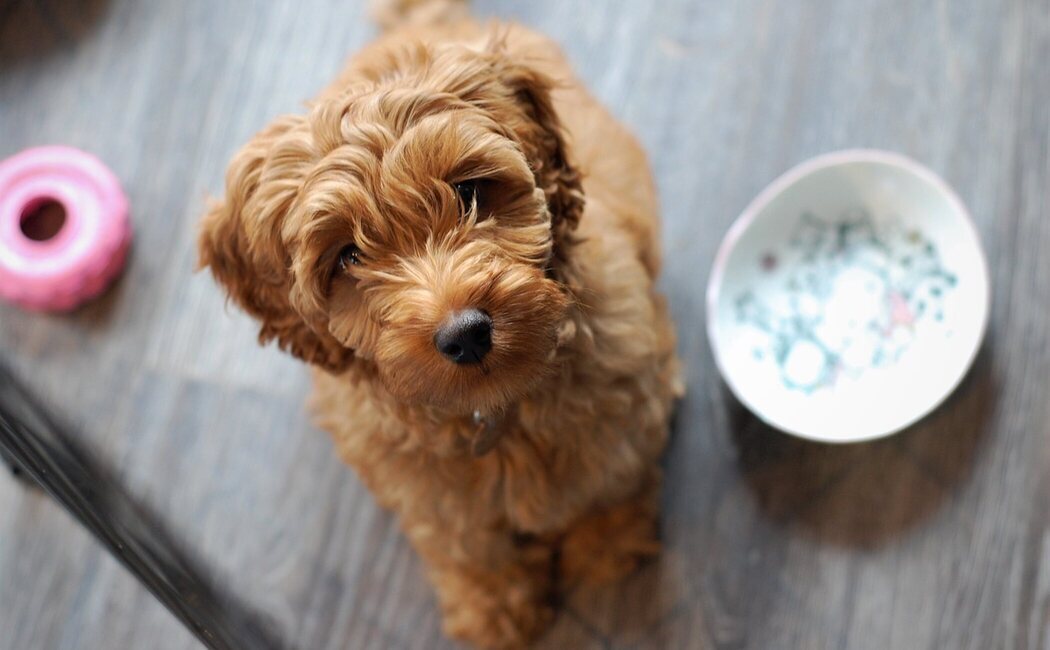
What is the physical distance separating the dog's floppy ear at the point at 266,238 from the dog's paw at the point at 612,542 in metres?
0.84

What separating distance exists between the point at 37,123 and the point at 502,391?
2.04 m

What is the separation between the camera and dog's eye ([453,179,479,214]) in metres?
1.51

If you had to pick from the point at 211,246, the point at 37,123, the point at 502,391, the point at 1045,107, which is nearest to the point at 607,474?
the point at 502,391

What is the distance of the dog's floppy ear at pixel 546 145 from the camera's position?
1605mm

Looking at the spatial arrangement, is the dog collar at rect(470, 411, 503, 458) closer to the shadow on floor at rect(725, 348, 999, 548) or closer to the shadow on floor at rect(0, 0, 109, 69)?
the shadow on floor at rect(725, 348, 999, 548)

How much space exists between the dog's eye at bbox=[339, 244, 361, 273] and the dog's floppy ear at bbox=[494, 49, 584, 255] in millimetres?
316

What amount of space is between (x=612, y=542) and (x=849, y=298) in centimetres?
81

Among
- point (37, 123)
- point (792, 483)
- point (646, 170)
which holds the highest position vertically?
point (37, 123)

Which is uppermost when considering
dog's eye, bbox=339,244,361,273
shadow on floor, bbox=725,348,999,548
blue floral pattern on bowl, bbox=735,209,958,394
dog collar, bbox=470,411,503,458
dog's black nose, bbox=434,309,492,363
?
dog's eye, bbox=339,244,361,273

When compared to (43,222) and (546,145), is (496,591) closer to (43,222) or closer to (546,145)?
(546,145)

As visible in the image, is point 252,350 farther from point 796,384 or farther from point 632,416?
point 796,384

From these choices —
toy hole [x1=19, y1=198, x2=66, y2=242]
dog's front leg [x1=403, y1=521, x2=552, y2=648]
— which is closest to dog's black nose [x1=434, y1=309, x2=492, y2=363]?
dog's front leg [x1=403, y1=521, x2=552, y2=648]

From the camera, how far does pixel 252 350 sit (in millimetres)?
2586

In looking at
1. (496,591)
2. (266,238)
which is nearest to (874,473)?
(496,591)
